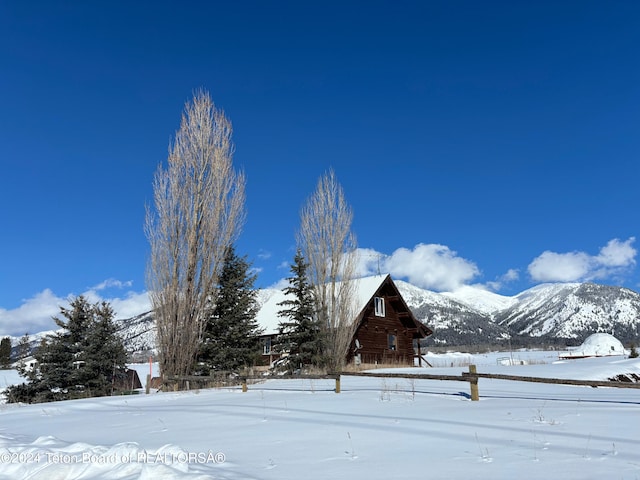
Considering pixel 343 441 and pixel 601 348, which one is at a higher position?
pixel 601 348

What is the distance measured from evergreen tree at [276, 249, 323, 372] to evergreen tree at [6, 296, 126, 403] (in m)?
8.76

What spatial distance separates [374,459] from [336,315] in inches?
800

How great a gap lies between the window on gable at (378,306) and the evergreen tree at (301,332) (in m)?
9.62

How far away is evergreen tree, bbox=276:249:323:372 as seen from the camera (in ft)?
83.2

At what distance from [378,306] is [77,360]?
19.4 meters

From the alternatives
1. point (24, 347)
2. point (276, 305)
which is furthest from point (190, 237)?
point (24, 347)

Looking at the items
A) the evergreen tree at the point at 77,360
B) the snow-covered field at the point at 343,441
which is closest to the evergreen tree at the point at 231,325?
the evergreen tree at the point at 77,360

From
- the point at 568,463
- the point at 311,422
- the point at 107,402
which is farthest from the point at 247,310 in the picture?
the point at 568,463

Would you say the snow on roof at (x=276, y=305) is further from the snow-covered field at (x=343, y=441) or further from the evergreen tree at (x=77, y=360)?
the snow-covered field at (x=343, y=441)

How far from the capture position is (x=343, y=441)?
22.9 ft

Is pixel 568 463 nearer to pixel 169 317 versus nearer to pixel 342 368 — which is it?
pixel 169 317

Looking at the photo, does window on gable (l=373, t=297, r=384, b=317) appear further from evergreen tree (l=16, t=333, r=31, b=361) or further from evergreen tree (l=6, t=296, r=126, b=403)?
evergreen tree (l=16, t=333, r=31, b=361)

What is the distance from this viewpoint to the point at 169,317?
19.7 meters

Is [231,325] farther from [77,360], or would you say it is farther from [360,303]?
[360,303]
